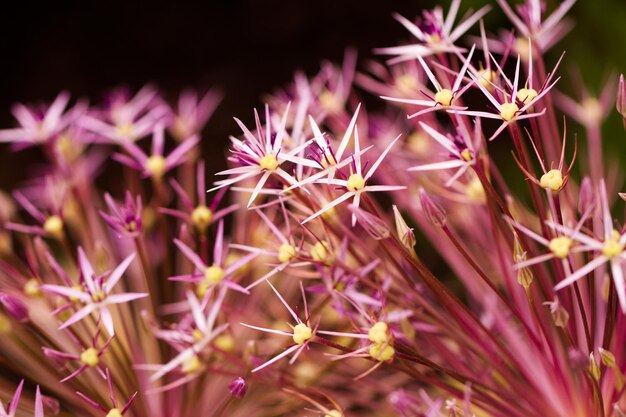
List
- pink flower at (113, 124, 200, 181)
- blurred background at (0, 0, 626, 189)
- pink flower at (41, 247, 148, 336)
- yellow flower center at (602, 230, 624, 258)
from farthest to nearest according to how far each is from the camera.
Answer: blurred background at (0, 0, 626, 189) → pink flower at (113, 124, 200, 181) → pink flower at (41, 247, 148, 336) → yellow flower center at (602, 230, 624, 258)

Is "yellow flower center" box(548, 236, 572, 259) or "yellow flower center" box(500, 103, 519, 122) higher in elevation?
"yellow flower center" box(500, 103, 519, 122)

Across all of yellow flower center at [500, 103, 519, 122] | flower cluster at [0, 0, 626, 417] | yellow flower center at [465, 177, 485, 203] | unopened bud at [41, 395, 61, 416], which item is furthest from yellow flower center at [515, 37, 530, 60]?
unopened bud at [41, 395, 61, 416]

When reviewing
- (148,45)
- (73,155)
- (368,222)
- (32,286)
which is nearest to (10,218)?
(73,155)

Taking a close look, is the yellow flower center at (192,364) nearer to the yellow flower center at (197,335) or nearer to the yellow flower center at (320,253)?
the yellow flower center at (197,335)

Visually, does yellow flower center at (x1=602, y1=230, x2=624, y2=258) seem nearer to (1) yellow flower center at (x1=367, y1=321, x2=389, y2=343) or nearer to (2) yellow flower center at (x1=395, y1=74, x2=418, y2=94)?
(1) yellow flower center at (x1=367, y1=321, x2=389, y2=343)

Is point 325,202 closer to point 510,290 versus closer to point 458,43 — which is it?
point 510,290

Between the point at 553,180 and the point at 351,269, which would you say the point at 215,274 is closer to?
the point at 351,269
